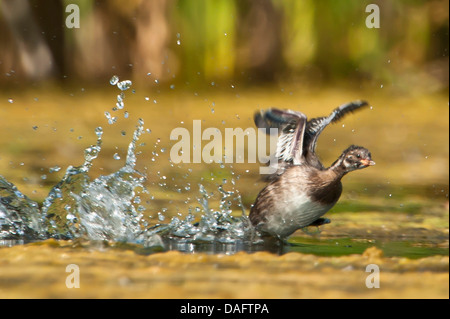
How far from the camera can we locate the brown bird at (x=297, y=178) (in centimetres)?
494

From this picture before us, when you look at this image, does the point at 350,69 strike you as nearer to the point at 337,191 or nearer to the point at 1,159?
the point at 1,159

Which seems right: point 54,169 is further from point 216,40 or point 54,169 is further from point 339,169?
point 216,40

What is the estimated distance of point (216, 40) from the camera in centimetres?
1041

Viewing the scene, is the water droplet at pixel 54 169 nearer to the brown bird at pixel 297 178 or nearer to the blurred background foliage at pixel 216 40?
the brown bird at pixel 297 178

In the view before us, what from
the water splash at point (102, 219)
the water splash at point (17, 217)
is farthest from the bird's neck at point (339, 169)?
the water splash at point (17, 217)

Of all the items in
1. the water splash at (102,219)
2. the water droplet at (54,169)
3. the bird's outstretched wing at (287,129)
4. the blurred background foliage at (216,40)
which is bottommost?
the water splash at (102,219)

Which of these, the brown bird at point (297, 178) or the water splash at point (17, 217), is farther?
the brown bird at point (297, 178)

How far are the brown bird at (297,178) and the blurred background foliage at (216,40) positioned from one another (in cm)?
529

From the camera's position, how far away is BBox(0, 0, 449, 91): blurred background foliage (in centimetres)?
1028

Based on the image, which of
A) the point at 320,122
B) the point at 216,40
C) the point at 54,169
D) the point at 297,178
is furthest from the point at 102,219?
the point at 216,40

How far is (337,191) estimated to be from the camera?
5.02 meters

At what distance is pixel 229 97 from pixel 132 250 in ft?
22.9

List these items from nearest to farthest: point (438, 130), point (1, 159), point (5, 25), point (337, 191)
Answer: point (337, 191) → point (1, 159) → point (438, 130) → point (5, 25)

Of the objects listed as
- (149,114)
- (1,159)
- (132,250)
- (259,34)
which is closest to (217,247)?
(132,250)
